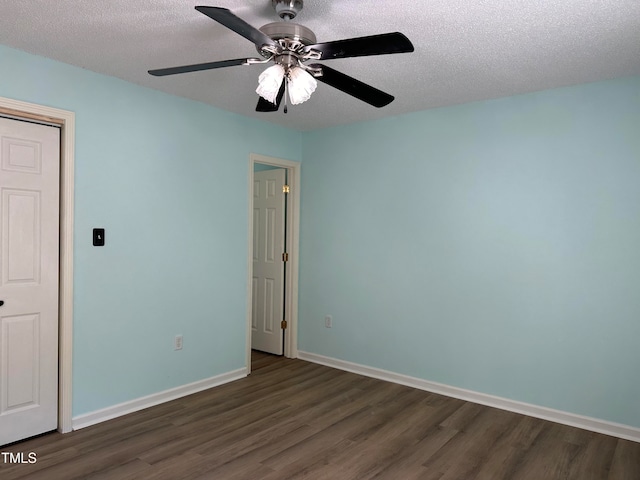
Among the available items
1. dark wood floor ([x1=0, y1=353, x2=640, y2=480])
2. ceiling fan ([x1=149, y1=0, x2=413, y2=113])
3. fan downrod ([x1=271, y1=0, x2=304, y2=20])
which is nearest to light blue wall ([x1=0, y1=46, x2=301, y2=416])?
dark wood floor ([x1=0, y1=353, x2=640, y2=480])

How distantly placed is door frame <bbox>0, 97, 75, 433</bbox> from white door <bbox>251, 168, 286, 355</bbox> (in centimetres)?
224

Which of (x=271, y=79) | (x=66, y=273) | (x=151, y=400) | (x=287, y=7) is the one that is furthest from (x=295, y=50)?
(x=151, y=400)

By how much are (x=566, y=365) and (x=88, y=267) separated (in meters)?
3.50

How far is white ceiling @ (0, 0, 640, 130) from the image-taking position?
2.18m

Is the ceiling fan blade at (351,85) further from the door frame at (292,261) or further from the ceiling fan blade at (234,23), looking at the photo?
the door frame at (292,261)

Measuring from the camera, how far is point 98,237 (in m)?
3.14

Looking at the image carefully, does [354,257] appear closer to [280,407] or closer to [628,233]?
[280,407]

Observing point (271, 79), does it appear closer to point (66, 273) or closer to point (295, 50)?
point (295, 50)

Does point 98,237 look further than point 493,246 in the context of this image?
No

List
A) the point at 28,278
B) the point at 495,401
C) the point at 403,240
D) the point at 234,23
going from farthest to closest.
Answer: the point at 403,240, the point at 495,401, the point at 28,278, the point at 234,23

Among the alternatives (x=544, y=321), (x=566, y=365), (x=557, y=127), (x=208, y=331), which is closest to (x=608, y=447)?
(x=566, y=365)

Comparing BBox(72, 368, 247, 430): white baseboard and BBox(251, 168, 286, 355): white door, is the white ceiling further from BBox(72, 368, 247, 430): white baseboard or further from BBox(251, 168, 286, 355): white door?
BBox(72, 368, 247, 430): white baseboard

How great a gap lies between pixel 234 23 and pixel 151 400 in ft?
9.61

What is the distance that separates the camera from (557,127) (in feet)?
10.9
